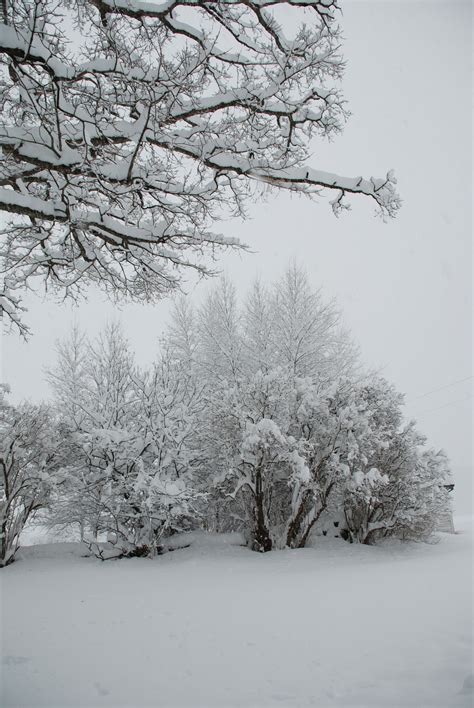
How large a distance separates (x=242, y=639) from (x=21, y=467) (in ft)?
26.6

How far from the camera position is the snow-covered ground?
2.48 metres

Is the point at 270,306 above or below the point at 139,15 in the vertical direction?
above

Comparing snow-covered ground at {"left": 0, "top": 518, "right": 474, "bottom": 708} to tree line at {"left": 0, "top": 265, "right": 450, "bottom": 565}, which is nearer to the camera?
snow-covered ground at {"left": 0, "top": 518, "right": 474, "bottom": 708}

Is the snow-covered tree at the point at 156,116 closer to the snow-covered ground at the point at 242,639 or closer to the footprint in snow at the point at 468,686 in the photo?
the snow-covered ground at the point at 242,639

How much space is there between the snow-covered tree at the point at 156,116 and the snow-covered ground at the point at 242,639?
3787 mm

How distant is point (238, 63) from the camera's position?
3727mm

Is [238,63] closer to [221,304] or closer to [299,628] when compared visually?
[299,628]

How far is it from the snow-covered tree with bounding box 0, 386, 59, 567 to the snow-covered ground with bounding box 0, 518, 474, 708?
271 cm

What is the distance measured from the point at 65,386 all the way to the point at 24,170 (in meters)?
14.6

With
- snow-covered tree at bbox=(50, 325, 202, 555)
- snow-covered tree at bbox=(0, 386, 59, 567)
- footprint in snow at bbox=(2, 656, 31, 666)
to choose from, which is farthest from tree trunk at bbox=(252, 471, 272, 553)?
footprint in snow at bbox=(2, 656, 31, 666)

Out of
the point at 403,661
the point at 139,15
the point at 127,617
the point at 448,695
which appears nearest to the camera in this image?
the point at 448,695

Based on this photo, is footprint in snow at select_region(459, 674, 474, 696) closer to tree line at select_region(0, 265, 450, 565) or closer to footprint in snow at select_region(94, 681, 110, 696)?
footprint in snow at select_region(94, 681, 110, 696)

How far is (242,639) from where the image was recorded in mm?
3479

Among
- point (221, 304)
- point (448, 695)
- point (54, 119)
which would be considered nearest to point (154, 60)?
→ point (54, 119)
